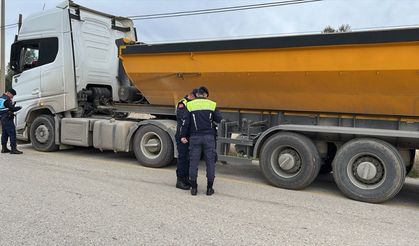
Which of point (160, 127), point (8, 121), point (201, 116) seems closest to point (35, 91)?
point (8, 121)

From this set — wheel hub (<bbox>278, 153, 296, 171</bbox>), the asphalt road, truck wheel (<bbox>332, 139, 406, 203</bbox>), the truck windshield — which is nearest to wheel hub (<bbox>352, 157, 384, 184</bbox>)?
truck wheel (<bbox>332, 139, 406, 203</bbox>)

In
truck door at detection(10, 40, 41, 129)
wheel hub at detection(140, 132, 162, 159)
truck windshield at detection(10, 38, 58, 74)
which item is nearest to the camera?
wheel hub at detection(140, 132, 162, 159)

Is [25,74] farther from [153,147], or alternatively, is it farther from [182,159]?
[182,159]

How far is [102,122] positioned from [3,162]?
2.18 m

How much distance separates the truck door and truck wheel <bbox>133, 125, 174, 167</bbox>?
3283 millimetres

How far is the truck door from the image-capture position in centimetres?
1074

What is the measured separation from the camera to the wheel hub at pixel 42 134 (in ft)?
35.1

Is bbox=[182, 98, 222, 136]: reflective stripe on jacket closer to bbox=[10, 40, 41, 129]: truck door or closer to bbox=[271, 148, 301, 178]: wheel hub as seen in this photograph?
bbox=[271, 148, 301, 178]: wheel hub

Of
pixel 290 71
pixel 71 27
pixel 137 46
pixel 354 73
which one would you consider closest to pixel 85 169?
pixel 137 46

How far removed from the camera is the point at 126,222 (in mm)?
5051

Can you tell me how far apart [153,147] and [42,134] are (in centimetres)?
345

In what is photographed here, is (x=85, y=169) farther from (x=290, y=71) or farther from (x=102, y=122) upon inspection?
(x=290, y=71)

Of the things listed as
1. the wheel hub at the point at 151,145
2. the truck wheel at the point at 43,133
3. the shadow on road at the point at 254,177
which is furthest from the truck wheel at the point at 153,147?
the truck wheel at the point at 43,133

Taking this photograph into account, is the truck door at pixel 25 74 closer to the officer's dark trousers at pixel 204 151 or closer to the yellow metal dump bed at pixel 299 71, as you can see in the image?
the yellow metal dump bed at pixel 299 71
